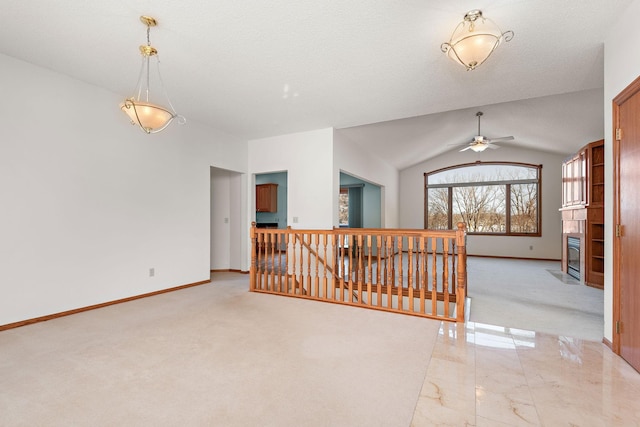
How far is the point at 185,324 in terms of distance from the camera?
2932 mm

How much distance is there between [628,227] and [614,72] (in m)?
1.28

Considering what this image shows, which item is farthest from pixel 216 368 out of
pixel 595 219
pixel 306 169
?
pixel 595 219

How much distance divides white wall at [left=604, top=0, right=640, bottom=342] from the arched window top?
642 centimetres

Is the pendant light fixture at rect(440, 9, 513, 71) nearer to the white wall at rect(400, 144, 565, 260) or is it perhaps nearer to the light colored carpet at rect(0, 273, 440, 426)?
the light colored carpet at rect(0, 273, 440, 426)

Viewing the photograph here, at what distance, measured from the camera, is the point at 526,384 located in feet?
6.15

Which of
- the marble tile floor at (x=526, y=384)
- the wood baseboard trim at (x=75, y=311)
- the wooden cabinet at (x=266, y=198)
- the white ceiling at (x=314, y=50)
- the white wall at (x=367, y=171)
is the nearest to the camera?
the marble tile floor at (x=526, y=384)

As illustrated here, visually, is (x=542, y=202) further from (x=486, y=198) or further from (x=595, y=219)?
(x=595, y=219)

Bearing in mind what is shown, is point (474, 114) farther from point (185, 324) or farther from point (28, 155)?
point (28, 155)

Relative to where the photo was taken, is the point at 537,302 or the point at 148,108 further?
the point at 537,302

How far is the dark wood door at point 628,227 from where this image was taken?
2059 mm

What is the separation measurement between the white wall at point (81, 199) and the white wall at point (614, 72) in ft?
16.7

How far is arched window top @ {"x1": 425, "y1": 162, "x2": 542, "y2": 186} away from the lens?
26.5ft

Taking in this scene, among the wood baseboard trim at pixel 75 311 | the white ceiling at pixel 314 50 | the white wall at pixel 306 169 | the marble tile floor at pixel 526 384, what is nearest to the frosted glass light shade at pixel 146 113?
the white ceiling at pixel 314 50

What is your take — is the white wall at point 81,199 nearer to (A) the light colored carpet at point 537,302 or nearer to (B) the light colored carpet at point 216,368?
(B) the light colored carpet at point 216,368
